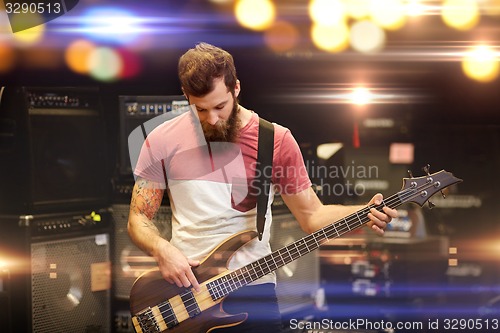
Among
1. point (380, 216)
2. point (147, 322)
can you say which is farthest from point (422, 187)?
point (147, 322)

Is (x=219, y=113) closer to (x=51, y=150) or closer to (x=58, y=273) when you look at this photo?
(x=51, y=150)

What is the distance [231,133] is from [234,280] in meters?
0.57

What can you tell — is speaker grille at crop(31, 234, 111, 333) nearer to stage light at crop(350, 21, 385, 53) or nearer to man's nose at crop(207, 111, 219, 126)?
man's nose at crop(207, 111, 219, 126)

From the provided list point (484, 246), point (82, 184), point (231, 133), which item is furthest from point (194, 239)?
point (484, 246)

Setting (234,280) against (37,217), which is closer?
(234,280)

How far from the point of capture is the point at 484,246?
358cm

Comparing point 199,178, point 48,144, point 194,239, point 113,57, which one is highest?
point 113,57

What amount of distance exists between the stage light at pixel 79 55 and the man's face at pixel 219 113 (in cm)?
87

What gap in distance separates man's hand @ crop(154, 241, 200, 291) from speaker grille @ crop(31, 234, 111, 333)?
831mm

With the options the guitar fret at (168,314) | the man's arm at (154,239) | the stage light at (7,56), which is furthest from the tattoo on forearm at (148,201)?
the stage light at (7,56)

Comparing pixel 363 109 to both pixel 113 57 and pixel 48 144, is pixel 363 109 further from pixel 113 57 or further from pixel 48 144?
pixel 48 144

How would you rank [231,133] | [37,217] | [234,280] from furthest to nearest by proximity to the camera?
[37,217] → [231,133] → [234,280]

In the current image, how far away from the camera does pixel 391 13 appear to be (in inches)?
129

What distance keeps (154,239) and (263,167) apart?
50 cm
